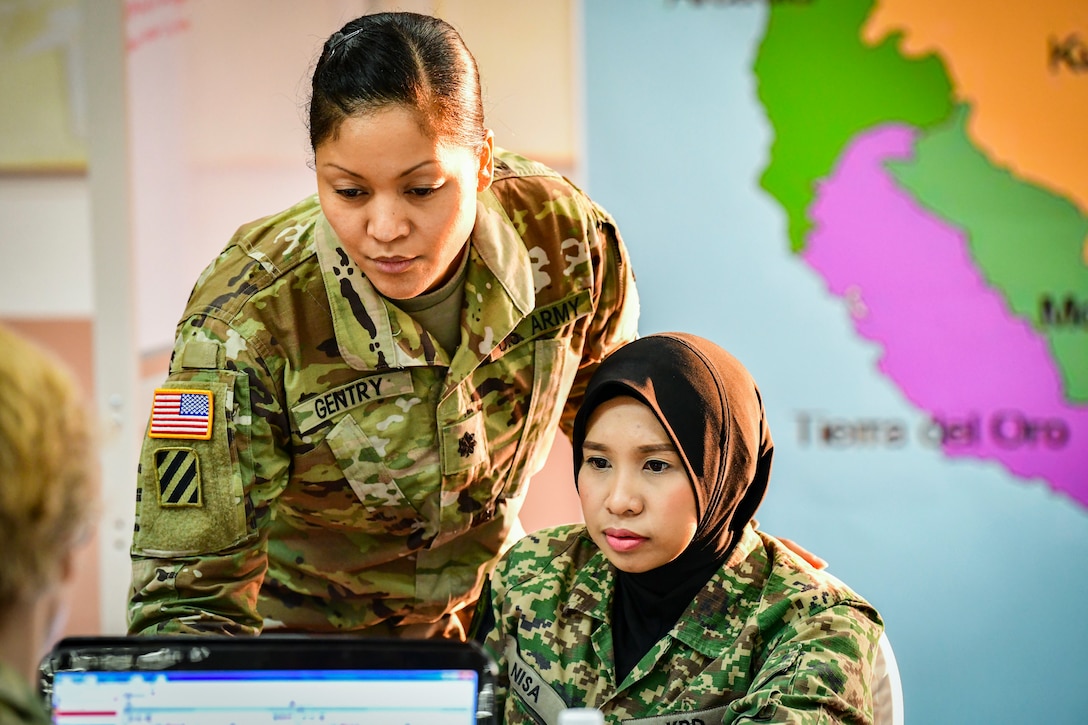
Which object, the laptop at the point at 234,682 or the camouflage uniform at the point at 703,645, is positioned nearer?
the laptop at the point at 234,682

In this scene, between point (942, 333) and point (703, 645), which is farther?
point (942, 333)

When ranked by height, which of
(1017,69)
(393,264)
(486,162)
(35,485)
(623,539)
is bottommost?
(623,539)

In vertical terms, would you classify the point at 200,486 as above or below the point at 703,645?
above

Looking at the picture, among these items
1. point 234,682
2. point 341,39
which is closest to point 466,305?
point 341,39

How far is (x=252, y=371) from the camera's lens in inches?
62.4

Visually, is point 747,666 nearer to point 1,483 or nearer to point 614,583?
point 614,583

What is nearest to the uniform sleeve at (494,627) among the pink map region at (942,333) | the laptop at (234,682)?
the laptop at (234,682)

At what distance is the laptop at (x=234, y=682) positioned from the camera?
99 centimetres

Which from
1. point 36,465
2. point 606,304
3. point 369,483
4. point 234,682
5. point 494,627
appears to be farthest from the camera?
point 606,304

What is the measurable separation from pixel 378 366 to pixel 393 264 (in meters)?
0.21

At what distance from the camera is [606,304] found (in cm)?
191

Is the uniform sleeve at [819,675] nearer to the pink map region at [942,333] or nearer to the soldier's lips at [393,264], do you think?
the soldier's lips at [393,264]

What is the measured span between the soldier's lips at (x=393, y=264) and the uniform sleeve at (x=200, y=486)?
215 mm

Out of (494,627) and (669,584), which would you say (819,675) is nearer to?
(669,584)
